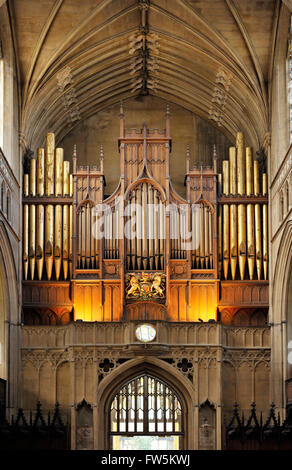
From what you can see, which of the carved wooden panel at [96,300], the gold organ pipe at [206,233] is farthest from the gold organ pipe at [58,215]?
the gold organ pipe at [206,233]

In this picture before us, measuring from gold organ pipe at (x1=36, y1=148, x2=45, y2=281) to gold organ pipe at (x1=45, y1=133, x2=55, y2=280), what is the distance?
13 centimetres

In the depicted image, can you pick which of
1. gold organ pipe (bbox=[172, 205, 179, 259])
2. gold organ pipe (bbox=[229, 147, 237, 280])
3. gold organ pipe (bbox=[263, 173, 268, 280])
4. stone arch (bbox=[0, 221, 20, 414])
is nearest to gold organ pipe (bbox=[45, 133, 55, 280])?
stone arch (bbox=[0, 221, 20, 414])

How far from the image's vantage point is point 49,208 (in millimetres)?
36625

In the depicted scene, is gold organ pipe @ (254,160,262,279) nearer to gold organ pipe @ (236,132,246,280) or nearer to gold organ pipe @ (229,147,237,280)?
gold organ pipe @ (236,132,246,280)

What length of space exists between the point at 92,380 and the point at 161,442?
3.33m

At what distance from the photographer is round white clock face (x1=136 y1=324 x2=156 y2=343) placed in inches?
1340

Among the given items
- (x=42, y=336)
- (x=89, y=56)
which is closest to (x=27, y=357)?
(x=42, y=336)

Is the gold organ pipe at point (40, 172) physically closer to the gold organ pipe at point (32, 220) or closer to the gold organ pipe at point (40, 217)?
the gold organ pipe at point (40, 217)

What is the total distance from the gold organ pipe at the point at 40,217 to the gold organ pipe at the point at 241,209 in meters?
6.36

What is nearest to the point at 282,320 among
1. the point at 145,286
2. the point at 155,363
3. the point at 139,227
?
the point at 155,363

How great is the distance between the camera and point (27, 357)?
1361 inches

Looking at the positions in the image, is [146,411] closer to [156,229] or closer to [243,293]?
[243,293]

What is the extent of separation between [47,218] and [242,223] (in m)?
6.33

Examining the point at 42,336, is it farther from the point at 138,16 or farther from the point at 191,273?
the point at 138,16
